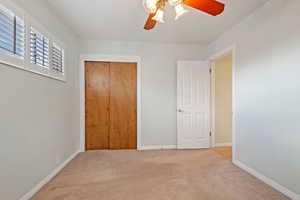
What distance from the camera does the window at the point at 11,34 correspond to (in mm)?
1436

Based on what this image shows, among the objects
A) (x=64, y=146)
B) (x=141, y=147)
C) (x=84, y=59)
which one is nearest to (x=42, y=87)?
(x=64, y=146)

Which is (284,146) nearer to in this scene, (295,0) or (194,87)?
(295,0)

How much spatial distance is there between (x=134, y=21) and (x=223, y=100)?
274cm

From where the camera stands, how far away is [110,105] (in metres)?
3.53

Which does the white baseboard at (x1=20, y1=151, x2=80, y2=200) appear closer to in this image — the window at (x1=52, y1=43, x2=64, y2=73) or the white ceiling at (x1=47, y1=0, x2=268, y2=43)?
the window at (x1=52, y1=43, x2=64, y2=73)

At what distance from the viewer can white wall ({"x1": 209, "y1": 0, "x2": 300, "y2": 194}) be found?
5.81ft

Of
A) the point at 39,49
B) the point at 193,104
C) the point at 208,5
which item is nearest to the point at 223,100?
the point at 193,104

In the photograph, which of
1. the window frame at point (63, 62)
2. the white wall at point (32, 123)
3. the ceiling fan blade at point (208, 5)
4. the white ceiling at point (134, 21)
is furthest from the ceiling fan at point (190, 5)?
the window frame at point (63, 62)

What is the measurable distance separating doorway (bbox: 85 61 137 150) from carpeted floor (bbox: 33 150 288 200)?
1.70 ft

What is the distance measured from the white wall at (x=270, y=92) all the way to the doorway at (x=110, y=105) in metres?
2.09

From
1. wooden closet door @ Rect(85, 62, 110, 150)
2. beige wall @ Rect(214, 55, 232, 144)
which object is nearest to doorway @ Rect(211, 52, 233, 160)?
beige wall @ Rect(214, 55, 232, 144)

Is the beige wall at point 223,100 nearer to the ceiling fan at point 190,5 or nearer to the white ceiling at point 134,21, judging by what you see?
the white ceiling at point 134,21

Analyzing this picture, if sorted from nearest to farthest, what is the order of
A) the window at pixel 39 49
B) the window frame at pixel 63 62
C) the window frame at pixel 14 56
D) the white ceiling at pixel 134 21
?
the window frame at pixel 14 56 → the window at pixel 39 49 → the white ceiling at pixel 134 21 → the window frame at pixel 63 62

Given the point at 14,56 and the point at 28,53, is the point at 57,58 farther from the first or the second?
the point at 14,56
